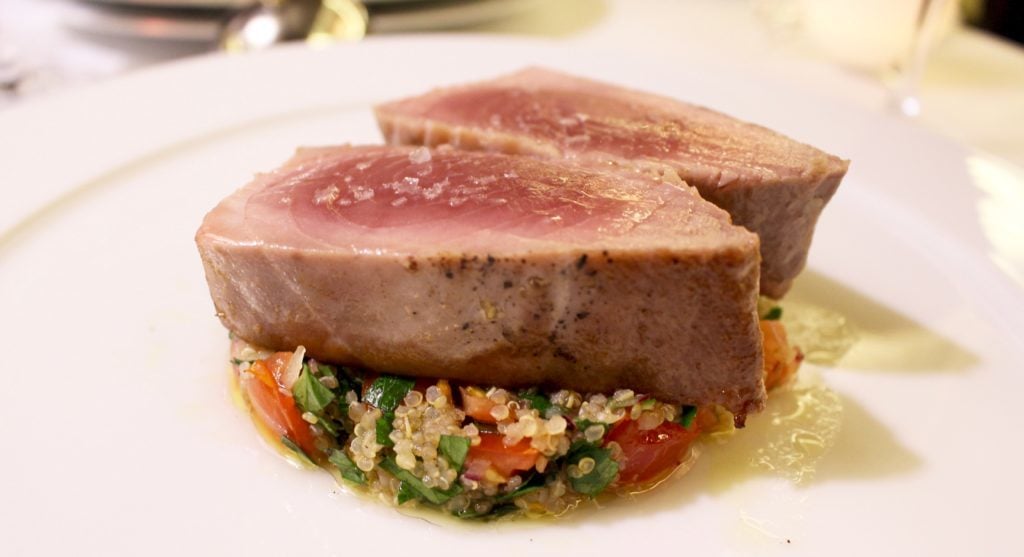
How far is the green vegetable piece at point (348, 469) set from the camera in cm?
224

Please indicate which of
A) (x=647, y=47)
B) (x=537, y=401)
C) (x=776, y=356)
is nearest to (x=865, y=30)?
(x=647, y=47)

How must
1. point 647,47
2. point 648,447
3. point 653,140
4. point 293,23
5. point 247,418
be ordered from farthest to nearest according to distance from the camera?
point 647,47, point 293,23, point 653,140, point 247,418, point 648,447

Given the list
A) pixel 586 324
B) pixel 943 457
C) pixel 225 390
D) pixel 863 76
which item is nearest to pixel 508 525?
pixel 586 324

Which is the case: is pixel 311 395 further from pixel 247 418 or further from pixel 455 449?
pixel 455 449

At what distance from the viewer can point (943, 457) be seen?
7.41ft

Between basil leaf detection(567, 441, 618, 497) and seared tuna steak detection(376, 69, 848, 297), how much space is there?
794mm

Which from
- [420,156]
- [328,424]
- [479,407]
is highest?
[420,156]

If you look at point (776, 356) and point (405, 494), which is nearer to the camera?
point (405, 494)

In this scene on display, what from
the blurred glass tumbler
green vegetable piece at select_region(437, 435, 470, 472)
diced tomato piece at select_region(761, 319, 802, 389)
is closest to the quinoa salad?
green vegetable piece at select_region(437, 435, 470, 472)

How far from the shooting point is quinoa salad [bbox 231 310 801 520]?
2141mm

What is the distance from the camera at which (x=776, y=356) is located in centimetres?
251

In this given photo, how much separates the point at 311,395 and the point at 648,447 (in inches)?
36.8

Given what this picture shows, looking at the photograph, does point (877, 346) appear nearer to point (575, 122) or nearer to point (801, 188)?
point (801, 188)

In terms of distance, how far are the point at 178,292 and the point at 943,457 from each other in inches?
96.8
